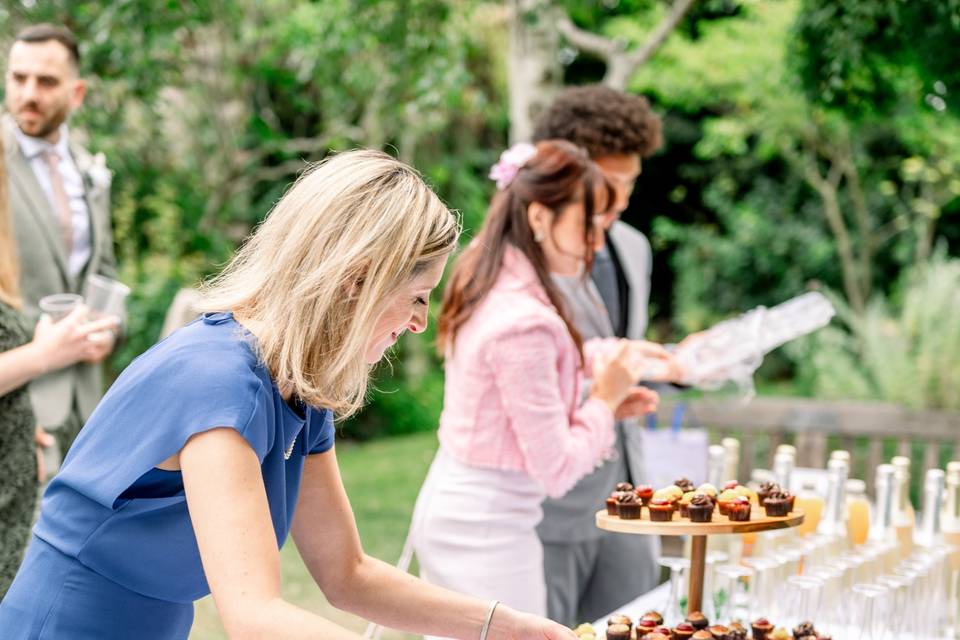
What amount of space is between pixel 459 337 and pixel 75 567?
1.33 m

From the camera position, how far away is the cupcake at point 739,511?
82.6 inches

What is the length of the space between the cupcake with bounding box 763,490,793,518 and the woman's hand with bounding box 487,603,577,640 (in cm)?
51

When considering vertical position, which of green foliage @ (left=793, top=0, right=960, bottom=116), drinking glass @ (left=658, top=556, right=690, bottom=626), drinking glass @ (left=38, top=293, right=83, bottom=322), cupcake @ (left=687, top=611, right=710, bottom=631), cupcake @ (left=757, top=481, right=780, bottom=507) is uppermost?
green foliage @ (left=793, top=0, right=960, bottom=116)

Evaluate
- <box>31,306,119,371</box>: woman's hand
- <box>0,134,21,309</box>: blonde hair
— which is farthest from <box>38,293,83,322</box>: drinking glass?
<box>0,134,21,309</box>: blonde hair

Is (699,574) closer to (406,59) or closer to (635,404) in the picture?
(635,404)

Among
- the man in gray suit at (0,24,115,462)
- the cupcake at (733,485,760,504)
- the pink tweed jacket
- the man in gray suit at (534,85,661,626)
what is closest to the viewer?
the cupcake at (733,485,760,504)

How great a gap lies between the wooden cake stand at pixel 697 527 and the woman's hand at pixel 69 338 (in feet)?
4.92

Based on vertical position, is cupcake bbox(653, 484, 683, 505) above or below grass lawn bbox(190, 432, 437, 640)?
above

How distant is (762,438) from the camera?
7730 mm

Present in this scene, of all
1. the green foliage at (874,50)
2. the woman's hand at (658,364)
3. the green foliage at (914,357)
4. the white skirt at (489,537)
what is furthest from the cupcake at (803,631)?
the green foliage at (914,357)

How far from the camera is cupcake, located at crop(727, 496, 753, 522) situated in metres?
2.10

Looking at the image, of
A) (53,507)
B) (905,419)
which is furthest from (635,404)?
(905,419)

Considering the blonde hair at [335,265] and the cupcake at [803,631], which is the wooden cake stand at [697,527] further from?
the blonde hair at [335,265]

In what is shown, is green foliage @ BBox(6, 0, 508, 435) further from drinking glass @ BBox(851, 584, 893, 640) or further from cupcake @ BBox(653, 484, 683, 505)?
drinking glass @ BBox(851, 584, 893, 640)
